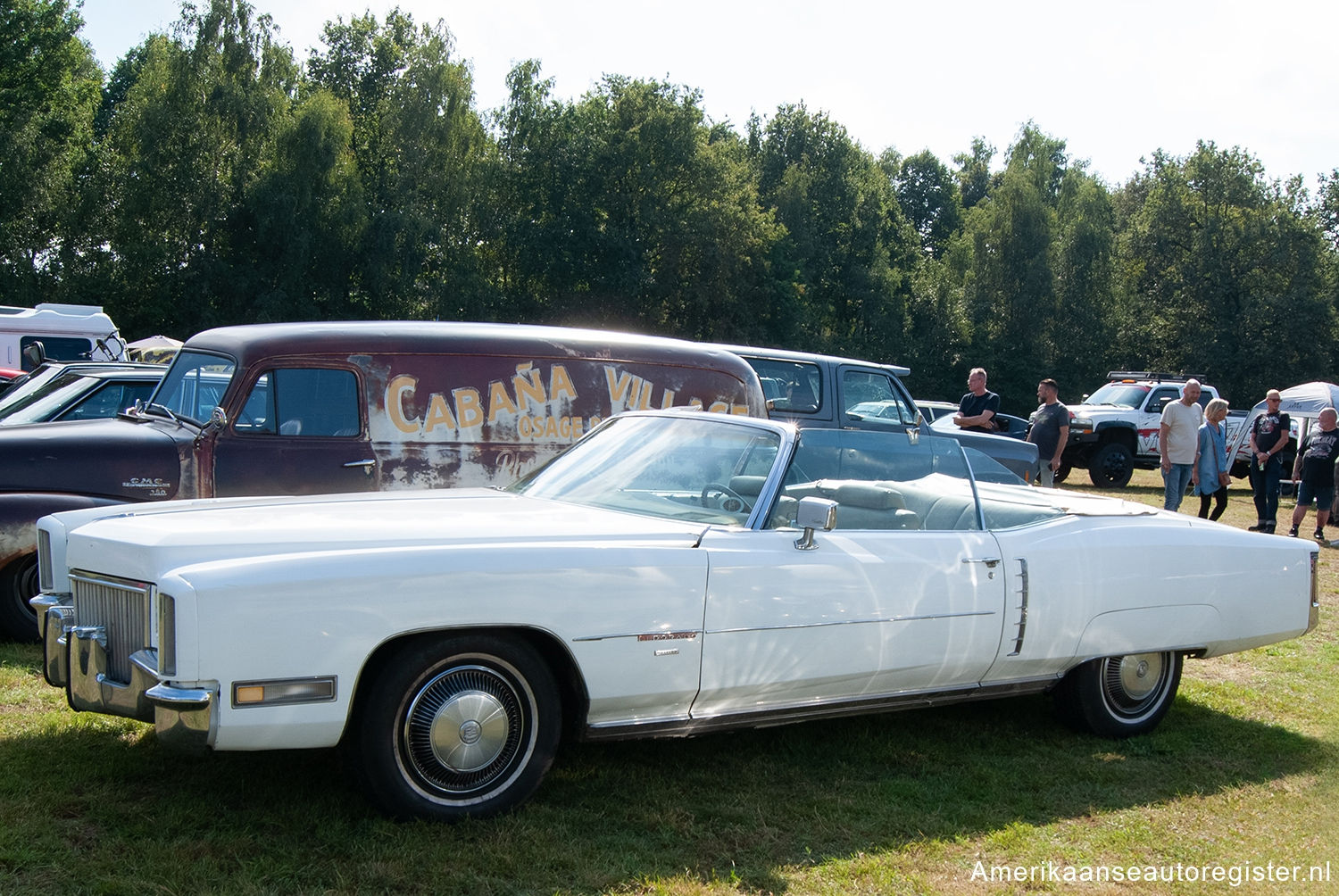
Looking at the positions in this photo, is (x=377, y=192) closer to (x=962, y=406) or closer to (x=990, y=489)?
(x=962, y=406)

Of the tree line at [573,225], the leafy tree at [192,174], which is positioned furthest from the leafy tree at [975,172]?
the leafy tree at [192,174]

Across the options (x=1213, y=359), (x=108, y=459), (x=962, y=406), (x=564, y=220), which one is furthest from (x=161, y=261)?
(x=1213, y=359)

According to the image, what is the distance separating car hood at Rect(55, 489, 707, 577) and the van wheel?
8.04 feet

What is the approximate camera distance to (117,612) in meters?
3.75

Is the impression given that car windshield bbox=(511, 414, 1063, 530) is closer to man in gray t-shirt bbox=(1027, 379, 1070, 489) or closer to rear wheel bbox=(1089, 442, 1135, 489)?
man in gray t-shirt bbox=(1027, 379, 1070, 489)

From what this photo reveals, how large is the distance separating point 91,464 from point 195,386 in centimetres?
81

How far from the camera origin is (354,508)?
436 cm

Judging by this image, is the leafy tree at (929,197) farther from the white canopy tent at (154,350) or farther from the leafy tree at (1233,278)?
the white canopy tent at (154,350)

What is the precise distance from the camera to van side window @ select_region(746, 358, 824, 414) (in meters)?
10.1

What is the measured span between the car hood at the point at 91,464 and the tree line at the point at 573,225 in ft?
99.4

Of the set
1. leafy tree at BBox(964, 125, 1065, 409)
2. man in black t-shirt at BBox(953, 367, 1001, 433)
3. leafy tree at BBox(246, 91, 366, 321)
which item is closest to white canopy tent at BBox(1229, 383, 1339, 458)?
man in black t-shirt at BBox(953, 367, 1001, 433)

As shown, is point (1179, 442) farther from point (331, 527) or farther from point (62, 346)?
point (62, 346)

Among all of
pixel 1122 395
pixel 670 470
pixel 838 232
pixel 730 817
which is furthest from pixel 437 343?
pixel 838 232

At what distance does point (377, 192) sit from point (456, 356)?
117 feet
